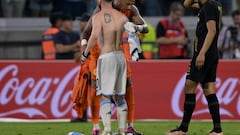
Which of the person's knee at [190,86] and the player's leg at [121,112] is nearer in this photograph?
the player's leg at [121,112]

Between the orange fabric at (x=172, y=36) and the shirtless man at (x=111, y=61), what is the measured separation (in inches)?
316

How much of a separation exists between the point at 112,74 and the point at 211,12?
5.43ft

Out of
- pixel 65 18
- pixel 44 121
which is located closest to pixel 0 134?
pixel 44 121

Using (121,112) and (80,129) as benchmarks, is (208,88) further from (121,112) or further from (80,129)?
(80,129)

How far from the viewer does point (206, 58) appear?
12.5 meters

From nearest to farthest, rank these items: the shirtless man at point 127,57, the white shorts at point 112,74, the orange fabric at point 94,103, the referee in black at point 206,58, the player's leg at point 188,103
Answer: the white shorts at point 112,74 < the shirtless man at point 127,57 < the referee in black at point 206,58 < the player's leg at point 188,103 < the orange fabric at point 94,103

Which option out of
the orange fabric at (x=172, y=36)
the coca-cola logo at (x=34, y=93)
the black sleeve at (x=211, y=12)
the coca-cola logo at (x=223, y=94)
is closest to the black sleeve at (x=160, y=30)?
the orange fabric at (x=172, y=36)

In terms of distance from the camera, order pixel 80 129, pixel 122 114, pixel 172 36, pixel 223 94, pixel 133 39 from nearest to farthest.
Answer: pixel 122 114 → pixel 133 39 → pixel 80 129 → pixel 223 94 → pixel 172 36

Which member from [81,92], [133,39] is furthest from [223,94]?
[133,39]

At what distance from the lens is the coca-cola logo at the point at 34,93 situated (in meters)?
18.2

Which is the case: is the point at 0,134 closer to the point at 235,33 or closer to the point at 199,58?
the point at 199,58

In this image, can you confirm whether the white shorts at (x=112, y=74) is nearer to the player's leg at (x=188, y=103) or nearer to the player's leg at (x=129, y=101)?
the player's leg at (x=129, y=101)

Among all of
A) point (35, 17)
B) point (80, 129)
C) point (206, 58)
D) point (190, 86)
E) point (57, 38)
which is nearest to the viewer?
point (206, 58)

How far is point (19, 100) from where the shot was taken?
1827 cm
